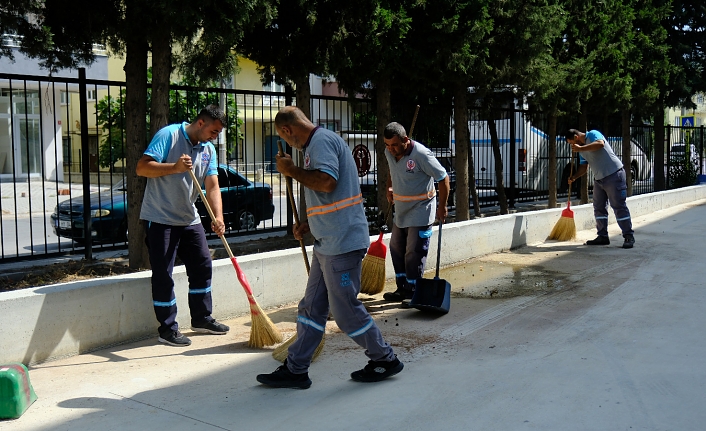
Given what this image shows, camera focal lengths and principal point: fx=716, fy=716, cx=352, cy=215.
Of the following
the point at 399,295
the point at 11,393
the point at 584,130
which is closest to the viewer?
the point at 11,393

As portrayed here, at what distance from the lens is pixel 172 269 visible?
5.71 metres

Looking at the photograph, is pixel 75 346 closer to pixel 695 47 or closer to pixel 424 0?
pixel 424 0

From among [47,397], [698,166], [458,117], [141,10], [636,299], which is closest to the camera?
[47,397]

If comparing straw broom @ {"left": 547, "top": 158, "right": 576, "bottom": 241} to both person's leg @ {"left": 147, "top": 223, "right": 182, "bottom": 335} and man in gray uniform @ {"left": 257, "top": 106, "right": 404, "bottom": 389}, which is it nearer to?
man in gray uniform @ {"left": 257, "top": 106, "right": 404, "bottom": 389}

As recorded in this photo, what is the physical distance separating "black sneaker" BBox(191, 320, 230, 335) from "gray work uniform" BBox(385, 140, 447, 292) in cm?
194

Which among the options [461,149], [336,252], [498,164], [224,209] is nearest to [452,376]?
[336,252]

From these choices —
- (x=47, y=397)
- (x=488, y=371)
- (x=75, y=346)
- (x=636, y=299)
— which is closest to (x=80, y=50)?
(x=75, y=346)

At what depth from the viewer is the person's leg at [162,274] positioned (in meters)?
5.56

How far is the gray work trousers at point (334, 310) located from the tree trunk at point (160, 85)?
343cm

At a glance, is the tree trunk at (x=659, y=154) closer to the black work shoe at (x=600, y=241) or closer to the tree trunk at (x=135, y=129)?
the black work shoe at (x=600, y=241)

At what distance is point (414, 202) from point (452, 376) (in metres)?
2.35

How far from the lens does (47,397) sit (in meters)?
4.48

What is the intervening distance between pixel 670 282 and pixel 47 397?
6594mm

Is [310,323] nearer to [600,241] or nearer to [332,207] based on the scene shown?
[332,207]
